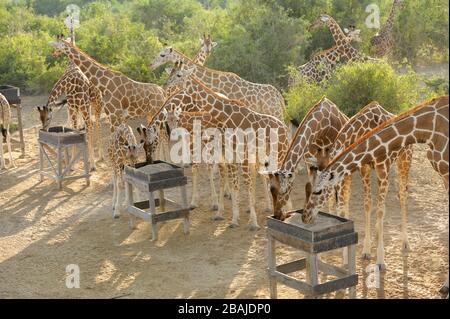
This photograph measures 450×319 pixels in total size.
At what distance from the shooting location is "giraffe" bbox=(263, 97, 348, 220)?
374 inches

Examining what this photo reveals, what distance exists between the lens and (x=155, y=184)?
37.4ft

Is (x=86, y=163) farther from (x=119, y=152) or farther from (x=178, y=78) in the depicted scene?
(x=178, y=78)

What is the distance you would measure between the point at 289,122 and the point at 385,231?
4.81 metres

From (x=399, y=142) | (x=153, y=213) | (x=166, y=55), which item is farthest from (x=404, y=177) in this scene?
(x=166, y=55)

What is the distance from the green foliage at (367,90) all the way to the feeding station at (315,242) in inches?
257

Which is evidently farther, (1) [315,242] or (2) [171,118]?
(2) [171,118]

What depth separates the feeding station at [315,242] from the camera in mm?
8266

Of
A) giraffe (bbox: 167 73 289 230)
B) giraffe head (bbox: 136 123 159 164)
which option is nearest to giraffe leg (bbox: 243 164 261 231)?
giraffe (bbox: 167 73 289 230)

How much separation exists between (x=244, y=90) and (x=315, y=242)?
307 inches

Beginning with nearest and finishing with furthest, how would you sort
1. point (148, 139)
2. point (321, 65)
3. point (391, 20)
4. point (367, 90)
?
point (148, 139) → point (367, 90) → point (321, 65) → point (391, 20)

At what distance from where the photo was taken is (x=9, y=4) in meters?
35.8

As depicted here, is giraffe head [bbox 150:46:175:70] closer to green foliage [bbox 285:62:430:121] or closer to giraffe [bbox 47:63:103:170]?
giraffe [bbox 47:63:103:170]

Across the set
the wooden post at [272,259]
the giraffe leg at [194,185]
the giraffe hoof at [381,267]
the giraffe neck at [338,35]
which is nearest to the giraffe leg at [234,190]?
the giraffe leg at [194,185]

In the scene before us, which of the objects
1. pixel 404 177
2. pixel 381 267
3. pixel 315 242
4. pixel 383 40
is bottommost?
pixel 381 267
